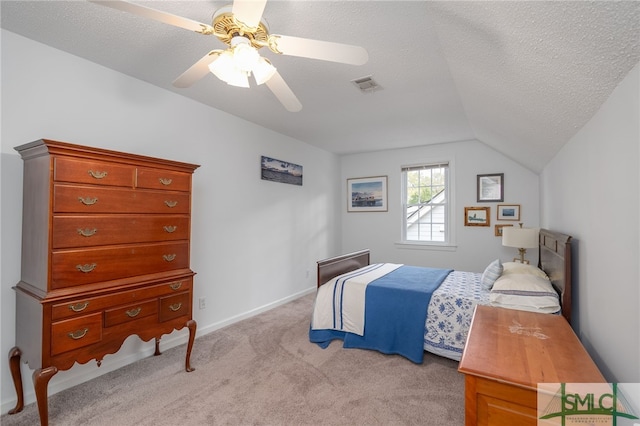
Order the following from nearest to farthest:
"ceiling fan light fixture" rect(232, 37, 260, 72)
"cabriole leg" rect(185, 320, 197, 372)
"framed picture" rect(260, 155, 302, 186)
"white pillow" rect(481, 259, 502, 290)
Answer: "ceiling fan light fixture" rect(232, 37, 260, 72), "cabriole leg" rect(185, 320, 197, 372), "white pillow" rect(481, 259, 502, 290), "framed picture" rect(260, 155, 302, 186)

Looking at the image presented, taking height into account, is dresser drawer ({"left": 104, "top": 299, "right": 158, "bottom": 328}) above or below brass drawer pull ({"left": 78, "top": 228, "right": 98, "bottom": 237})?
below

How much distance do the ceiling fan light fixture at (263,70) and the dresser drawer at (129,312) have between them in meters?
1.78

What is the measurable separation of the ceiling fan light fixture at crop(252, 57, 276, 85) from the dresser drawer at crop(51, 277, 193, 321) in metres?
1.69

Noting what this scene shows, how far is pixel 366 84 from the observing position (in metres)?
2.64

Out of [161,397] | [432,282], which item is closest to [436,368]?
[432,282]

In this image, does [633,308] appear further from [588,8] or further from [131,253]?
[131,253]

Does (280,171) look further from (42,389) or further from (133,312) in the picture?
(42,389)

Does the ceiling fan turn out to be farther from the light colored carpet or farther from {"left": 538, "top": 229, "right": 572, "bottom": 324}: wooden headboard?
the light colored carpet

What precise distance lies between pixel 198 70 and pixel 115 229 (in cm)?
123

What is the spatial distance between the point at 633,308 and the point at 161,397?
2.73 meters

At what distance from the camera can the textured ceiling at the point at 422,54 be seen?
1.11 metres

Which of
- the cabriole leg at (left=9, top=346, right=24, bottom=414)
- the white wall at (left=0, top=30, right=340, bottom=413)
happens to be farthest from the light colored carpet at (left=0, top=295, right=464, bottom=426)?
the white wall at (left=0, top=30, right=340, bottom=413)

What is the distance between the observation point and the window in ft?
16.3

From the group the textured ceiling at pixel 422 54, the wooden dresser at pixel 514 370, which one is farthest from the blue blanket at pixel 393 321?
the textured ceiling at pixel 422 54
